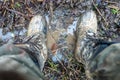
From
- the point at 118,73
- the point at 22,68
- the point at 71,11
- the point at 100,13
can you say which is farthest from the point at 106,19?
the point at 22,68

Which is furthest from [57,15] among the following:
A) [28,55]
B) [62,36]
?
[28,55]

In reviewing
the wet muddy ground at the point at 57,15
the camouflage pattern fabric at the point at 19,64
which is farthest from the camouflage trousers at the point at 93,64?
the wet muddy ground at the point at 57,15

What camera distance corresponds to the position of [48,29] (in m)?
2.28

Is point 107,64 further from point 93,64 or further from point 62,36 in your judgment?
point 62,36

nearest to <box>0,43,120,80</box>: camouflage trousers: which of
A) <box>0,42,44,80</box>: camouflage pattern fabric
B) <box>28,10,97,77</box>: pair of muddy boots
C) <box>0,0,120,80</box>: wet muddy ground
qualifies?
<box>0,42,44,80</box>: camouflage pattern fabric

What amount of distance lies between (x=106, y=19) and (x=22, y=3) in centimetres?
69

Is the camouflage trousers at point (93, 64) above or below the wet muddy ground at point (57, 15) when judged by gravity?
below

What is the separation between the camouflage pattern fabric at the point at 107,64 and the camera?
1.47m

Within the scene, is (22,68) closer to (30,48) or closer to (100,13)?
(30,48)

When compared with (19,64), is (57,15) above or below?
above

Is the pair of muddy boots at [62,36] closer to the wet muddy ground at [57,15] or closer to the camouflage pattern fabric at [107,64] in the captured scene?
the wet muddy ground at [57,15]

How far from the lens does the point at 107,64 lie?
60.6 inches

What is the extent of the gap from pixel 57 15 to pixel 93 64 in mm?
695

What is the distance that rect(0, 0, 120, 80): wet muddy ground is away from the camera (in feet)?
7.38
